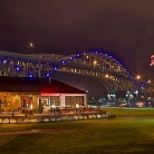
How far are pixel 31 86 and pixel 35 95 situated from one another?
73.9 inches

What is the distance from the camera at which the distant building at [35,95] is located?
123 feet

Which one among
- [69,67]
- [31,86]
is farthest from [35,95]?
[69,67]

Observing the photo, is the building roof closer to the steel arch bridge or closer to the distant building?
the distant building

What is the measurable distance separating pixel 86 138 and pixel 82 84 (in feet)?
397

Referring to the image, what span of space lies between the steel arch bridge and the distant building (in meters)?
44.6

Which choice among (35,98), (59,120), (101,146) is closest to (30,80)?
(35,98)

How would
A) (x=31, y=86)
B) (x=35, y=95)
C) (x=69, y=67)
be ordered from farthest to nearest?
(x=69, y=67)
(x=31, y=86)
(x=35, y=95)

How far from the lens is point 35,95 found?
127 ft

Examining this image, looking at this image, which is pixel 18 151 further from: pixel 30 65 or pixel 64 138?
pixel 30 65

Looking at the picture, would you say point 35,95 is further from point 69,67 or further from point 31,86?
point 69,67

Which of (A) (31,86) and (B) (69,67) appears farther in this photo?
(B) (69,67)

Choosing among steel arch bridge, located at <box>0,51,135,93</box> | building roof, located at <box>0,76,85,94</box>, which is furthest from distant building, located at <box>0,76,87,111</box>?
steel arch bridge, located at <box>0,51,135,93</box>

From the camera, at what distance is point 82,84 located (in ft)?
455

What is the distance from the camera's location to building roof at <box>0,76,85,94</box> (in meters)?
37.9
